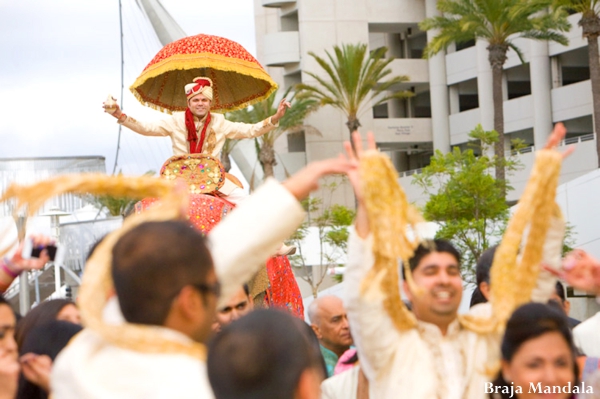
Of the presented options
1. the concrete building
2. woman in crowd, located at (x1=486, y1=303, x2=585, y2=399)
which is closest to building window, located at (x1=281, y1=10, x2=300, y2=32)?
the concrete building

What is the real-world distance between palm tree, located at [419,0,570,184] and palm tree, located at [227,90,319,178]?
615cm

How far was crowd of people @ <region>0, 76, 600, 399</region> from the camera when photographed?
2.29 meters

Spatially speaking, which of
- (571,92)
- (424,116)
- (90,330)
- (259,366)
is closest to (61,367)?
(90,330)

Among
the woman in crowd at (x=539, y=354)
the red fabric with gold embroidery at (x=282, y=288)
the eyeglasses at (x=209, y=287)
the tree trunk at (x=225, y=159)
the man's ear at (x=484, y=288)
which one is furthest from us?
the tree trunk at (x=225, y=159)

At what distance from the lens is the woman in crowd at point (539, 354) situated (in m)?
3.43

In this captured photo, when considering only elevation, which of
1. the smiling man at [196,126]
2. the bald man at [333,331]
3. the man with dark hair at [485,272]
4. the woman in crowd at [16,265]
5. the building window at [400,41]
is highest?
the building window at [400,41]

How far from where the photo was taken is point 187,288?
2.46m

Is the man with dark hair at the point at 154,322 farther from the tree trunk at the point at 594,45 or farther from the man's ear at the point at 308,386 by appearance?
the tree trunk at the point at 594,45

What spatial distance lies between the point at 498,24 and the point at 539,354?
96.2 ft

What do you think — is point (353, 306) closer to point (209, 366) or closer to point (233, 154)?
point (209, 366)

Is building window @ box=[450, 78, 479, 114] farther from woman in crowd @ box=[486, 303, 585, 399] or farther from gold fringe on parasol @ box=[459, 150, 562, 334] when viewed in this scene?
woman in crowd @ box=[486, 303, 585, 399]

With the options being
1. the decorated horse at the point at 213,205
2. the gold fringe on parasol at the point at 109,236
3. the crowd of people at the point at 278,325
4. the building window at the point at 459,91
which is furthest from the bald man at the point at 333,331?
the building window at the point at 459,91

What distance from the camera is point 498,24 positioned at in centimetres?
3184

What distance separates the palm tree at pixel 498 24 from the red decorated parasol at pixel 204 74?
21.7 metres
